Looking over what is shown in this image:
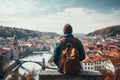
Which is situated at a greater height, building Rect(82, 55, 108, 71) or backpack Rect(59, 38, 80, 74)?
backpack Rect(59, 38, 80, 74)

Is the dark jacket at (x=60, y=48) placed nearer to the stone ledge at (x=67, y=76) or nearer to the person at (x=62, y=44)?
the person at (x=62, y=44)

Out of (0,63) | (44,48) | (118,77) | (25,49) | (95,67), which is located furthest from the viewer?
(44,48)

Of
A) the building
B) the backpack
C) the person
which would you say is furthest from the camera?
the building

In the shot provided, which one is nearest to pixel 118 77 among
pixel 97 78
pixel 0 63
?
pixel 0 63

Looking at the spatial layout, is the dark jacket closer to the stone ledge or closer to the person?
the person

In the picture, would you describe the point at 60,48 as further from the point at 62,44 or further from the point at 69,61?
the point at 69,61

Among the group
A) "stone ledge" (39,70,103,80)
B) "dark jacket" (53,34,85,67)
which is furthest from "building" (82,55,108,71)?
"stone ledge" (39,70,103,80)

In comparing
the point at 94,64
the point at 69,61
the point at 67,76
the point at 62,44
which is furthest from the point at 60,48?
the point at 94,64

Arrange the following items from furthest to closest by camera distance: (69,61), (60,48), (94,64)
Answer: (94,64) < (60,48) < (69,61)

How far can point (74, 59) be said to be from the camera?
4973 mm

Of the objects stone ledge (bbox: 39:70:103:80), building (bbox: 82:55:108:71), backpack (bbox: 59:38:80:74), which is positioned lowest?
building (bbox: 82:55:108:71)

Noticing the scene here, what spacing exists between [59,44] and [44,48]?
77096 millimetres

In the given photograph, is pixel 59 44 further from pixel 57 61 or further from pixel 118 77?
pixel 118 77

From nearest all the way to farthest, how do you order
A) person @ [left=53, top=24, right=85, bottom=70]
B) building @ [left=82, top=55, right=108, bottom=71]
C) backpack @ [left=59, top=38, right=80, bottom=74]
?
backpack @ [left=59, top=38, right=80, bottom=74]
person @ [left=53, top=24, right=85, bottom=70]
building @ [left=82, top=55, right=108, bottom=71]
